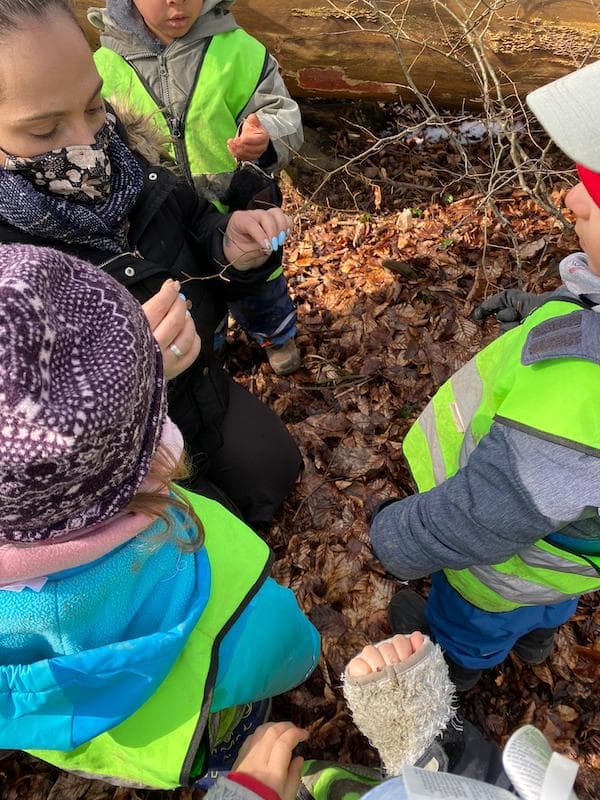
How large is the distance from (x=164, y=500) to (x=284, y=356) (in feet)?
8.40

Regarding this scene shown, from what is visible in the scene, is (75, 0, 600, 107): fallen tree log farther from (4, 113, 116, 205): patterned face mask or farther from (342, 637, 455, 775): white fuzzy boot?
(342, 637, 455, 775): white fuzzy boot

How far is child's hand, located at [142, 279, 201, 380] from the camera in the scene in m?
1.59

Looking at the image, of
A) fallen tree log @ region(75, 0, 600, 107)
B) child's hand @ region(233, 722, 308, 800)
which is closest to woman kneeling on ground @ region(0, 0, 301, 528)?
child's hand @ region(233, 722, 308, 800)

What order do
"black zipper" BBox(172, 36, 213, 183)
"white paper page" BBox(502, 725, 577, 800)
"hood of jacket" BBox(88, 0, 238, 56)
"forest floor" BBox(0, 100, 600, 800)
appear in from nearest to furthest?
"white paper page" BBox(502, 725, 577, 800)
"forest floor" BBox(0, 100, 600, 800)
"hood of jacket" BBox(88, 0, 238, 56)
"black zipper" BBox(172, 36, 213, 183)

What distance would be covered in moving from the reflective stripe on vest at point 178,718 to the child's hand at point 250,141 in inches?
94.8

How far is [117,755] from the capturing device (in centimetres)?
159

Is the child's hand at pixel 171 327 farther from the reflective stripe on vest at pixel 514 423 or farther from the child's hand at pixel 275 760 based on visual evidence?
the child's hand at pixel 275 760

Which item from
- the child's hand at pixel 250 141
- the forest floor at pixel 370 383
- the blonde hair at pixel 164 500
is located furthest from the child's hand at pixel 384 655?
the child's hand at pixel 250 141

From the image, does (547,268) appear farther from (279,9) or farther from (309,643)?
(309,643)

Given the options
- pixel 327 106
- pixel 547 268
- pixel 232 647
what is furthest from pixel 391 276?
pixel 232 647

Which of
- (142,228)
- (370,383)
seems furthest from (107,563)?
(370,383)

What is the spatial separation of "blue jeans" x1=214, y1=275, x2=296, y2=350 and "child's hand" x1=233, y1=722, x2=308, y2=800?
233 centimetres

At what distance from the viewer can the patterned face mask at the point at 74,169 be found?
1.86m

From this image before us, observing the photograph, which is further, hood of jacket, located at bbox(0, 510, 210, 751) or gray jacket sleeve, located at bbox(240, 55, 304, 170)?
gray jacket sleeve, located at bbox(240, 55, 304, 170)
